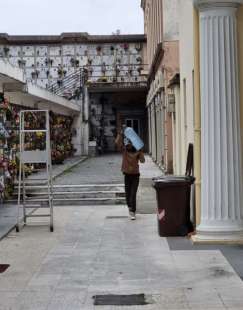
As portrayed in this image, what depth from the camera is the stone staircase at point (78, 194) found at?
51.4 ft

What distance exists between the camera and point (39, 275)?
8.02 metres

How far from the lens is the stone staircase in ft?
51.4

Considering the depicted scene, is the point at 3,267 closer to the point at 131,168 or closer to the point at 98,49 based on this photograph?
the point at 131,168

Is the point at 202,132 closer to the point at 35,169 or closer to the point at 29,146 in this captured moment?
the point at 29,146

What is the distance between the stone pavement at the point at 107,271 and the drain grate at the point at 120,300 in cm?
8

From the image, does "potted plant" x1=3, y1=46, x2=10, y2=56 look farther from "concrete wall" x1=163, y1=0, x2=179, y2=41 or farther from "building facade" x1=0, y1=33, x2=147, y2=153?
"concrete wall" x1=163, y1=0, x2=179, y2=41

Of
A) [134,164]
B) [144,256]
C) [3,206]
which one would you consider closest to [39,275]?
[144,256]

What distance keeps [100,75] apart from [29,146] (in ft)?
79.4

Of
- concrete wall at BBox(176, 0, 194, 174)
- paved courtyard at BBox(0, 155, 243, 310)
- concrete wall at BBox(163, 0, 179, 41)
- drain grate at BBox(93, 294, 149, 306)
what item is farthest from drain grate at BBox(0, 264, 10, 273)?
concrete wall at BBox(163, 0, 179, 41)

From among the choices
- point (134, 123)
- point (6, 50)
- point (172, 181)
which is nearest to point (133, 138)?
point (172, 181)

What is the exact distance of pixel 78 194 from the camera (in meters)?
16.3

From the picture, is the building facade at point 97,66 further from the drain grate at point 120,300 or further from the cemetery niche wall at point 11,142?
the drain grate at point 120,300

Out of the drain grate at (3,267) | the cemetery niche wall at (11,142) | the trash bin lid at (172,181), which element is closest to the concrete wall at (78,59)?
the cemetery niche wall at (11,142)

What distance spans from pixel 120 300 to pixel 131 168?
6.06 meters
